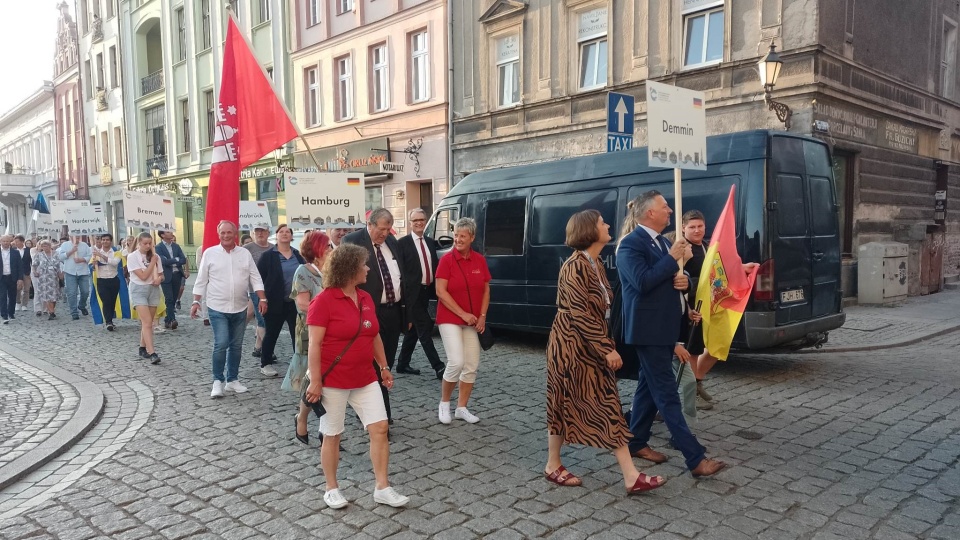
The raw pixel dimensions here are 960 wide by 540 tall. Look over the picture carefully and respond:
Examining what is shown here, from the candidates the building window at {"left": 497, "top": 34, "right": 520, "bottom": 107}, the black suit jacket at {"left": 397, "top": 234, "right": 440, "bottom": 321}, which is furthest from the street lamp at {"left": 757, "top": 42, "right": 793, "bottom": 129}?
the black suit jacket at {"left": 397, "top": 234, "right": 440, "bottom": 321}

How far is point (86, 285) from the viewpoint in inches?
539

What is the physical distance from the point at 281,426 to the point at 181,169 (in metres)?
28.2

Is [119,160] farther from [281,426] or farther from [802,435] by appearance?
[802,435]

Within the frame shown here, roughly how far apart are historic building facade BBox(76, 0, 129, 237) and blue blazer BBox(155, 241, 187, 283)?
2499cm

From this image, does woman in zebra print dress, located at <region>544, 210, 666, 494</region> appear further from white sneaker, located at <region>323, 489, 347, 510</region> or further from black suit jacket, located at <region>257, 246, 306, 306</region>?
black suit jacket, located at <region>257, 246, 306, 306</region>

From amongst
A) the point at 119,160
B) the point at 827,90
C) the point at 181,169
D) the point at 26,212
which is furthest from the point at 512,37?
the point at 26,212

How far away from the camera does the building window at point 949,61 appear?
661 inches

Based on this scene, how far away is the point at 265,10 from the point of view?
25.6m

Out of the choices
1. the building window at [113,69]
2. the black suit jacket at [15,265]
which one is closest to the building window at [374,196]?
the black suit jacket at [15,265]

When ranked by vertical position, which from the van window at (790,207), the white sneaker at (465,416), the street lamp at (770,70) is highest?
the street lamp at (770,70)

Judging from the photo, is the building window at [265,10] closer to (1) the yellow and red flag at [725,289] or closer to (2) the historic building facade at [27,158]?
(1) the yellow and red flag at [725,289]

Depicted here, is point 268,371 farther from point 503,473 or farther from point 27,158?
point 27,158

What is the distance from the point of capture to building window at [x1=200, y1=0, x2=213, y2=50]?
93.4 feet

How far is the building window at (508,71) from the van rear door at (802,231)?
35.7ft
